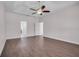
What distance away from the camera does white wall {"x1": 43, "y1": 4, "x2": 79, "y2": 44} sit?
588 centimetres

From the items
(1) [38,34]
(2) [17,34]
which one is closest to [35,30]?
(1) [38,34]

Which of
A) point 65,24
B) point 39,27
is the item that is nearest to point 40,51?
point 65,24

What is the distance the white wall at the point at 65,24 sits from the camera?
231 inches

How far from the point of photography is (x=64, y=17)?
6734 millimetres

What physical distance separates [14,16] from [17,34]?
1.68 m

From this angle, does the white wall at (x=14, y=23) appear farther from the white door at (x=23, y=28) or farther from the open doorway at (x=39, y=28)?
the open doorway at (x=39, y=28)

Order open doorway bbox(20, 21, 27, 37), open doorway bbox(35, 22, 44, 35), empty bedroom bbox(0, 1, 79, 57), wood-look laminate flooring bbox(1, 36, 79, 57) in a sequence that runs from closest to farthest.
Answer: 1. wood-look laminate flooring bbox(1, 36, 79, 57)
2. empty bedroom bbox(0, 1, 79, 57)
3. open doorway bbox(20, 21, 27, 37)
4. open doorway bbox(35, 22, 44, 35)

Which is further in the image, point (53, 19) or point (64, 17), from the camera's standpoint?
point (53, 19)

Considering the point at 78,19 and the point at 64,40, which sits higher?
the point at 78,19


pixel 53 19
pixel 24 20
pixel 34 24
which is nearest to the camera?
pixel 53 19

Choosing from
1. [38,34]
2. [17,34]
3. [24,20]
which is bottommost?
[38,34]

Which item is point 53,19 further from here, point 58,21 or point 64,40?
point 64,40

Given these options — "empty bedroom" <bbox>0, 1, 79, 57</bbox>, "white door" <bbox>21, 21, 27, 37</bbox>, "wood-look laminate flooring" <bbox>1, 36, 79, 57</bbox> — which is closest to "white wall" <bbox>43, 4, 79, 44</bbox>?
"empty bedroom" <bbox>0, 1, 79, 57</bbox>

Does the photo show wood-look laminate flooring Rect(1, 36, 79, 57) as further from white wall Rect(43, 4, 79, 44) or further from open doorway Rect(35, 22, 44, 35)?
open doorway Rect(35, 22, 44, 35)
